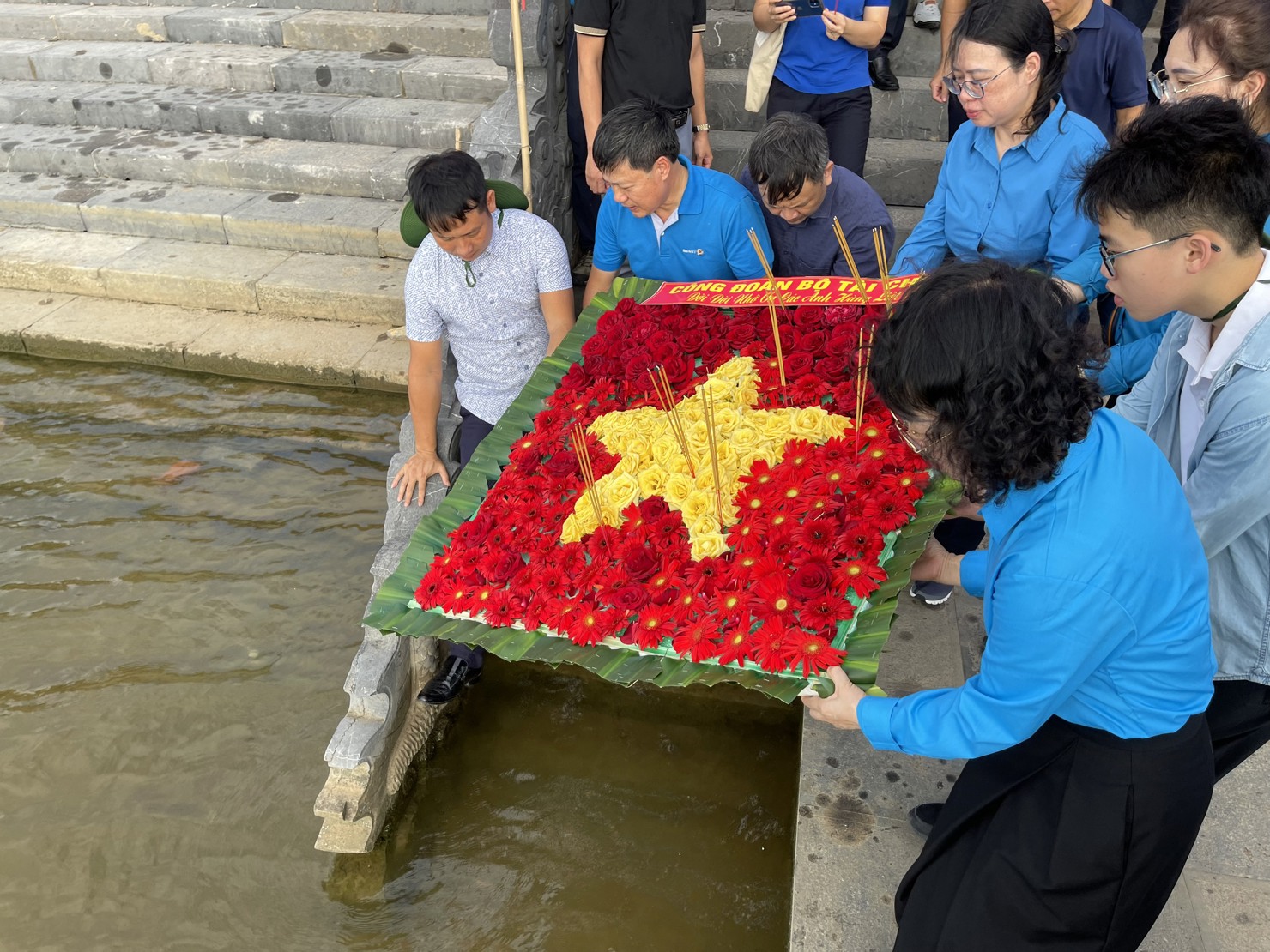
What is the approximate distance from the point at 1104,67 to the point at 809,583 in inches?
97.3

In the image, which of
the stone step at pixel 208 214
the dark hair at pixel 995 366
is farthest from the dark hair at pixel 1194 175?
the stone step at pixel 208 214

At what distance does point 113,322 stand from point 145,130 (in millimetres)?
2134

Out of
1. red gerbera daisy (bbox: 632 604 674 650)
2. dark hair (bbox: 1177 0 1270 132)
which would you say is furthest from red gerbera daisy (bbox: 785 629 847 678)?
dark hair (bbox: 1177 0 1270 132)

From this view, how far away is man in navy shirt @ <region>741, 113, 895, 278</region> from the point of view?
10.3ft

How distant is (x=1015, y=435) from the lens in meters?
1.44

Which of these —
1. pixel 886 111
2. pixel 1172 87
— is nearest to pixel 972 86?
A: pixel 1172 87

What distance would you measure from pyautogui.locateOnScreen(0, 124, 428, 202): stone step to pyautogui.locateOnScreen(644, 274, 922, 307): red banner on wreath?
3704mm

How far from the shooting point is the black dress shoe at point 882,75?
531 cm

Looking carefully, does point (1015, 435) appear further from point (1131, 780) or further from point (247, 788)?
point (247, 788)

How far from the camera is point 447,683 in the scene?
139 inches

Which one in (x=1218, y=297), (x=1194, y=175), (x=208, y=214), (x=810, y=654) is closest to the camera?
(x=1194, y=175)

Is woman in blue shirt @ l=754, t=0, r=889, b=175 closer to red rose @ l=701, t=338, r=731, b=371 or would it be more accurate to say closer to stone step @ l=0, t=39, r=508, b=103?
red rose @ l=701, t=338, r=731, b=371

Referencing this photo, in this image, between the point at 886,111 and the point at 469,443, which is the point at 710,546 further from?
the point at 886,111

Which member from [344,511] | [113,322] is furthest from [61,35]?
[344,511]
